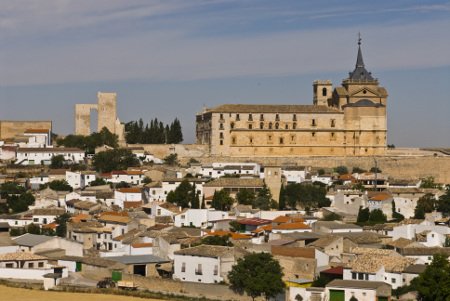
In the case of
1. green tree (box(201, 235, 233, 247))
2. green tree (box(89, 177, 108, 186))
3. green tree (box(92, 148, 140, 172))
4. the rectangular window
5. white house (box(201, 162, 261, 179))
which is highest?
green tree (box(92, 148, 140, 172))

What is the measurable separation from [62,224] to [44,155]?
50.9 feet

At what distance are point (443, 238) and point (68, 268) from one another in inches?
418

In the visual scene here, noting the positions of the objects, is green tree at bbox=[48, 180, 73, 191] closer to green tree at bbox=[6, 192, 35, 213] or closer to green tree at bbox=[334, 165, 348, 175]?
green tree at bbox=[6, 192, 35, 213]

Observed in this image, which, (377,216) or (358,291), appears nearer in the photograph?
(358,291)

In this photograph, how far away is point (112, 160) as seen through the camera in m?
44.1

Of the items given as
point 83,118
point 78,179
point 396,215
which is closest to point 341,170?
point 396,215

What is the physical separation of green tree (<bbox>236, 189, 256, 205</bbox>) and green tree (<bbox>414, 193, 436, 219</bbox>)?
5.85 meters

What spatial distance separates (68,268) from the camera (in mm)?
25156

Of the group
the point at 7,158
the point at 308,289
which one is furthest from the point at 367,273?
the point at 7,158

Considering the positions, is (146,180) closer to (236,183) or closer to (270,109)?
(236,183)

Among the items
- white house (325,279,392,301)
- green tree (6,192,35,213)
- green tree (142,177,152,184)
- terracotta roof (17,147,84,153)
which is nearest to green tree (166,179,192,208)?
green tree (142,177,152,184)

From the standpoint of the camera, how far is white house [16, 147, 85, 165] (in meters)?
46.3

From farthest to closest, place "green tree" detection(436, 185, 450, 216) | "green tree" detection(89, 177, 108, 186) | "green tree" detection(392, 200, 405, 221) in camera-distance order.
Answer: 1. "green tree" detection(89, 177, 108, 186)
2. "green tree" detection(392, 200, 405, 221)
3. "green tree" detection(436, 185, 450, 216)

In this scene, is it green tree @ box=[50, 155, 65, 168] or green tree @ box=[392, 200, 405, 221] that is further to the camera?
green tree @ box=[50, 155, 65, 168]
